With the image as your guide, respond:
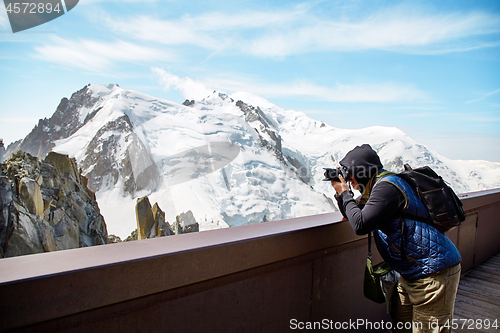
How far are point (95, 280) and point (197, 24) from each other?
56129mm

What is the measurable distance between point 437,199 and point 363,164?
0.29 metres

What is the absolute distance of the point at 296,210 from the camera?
51.3 m

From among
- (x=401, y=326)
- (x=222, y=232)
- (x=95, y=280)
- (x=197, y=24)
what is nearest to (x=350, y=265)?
(x=401, y=326)

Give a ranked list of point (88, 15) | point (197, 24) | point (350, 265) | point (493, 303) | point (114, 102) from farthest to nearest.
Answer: point (197, 24)
point (114, 102)
point (88, 15)
point (493, 303)
point (350, 265)

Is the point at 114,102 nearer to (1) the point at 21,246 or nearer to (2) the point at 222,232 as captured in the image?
(1) the point at 21,246

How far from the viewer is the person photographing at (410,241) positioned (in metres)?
1.14

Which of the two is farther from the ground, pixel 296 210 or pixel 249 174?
pixel 249 174

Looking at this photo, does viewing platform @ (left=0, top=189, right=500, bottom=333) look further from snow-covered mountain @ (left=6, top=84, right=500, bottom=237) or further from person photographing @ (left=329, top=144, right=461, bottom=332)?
snow-covered mountain @ (left=6, top=84, right=500, bottom=237)

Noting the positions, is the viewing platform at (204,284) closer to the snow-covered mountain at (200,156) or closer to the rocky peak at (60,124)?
the snow-covered mountain at (200,156)

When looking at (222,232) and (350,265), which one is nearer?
(222,232)

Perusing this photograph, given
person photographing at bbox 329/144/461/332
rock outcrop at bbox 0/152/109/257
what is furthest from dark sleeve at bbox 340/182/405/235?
rock outcrop at bbox 0/152/109/257

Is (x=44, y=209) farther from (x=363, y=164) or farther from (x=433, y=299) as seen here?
(x=433, y=299)

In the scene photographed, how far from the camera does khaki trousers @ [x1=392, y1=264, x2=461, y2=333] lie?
3.85 feet

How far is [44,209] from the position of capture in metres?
24.2
